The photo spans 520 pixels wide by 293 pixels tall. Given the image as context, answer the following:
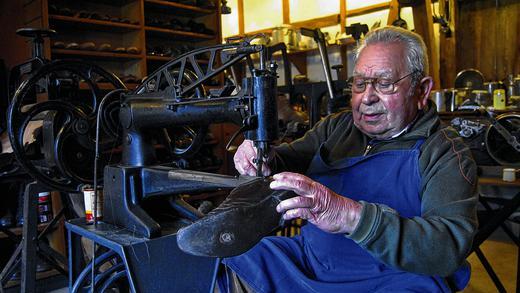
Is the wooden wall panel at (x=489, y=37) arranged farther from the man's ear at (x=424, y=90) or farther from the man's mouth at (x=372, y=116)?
the man's mouth at (x=372, y=116)

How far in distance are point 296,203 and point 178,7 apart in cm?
342

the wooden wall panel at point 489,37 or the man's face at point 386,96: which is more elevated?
the wooden wall panel at point 489,37

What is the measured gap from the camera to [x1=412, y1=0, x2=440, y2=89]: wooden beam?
13.1 ft

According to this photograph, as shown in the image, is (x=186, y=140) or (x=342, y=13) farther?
(x=342, y=13)

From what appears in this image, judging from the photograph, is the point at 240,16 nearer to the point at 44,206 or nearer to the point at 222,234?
the point at 44,206

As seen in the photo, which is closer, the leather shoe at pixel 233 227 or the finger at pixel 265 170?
the leather shoe at pixel 233 227

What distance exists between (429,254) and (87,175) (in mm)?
1200

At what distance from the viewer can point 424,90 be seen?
138cm

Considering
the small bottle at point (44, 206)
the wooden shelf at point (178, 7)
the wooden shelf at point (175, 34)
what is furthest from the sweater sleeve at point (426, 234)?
the wooden shelf at point (178, 7)

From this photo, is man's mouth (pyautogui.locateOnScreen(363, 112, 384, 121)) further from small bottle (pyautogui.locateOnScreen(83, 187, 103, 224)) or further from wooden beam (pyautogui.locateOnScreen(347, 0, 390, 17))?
wooden beam (pyautogui.locateOnScreen(347, 0, 390, 17))

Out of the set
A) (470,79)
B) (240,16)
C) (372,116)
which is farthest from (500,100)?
(240,16)

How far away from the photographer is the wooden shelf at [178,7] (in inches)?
149

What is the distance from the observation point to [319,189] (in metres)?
0.93

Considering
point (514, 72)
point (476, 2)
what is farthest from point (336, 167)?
point (476, 2)
